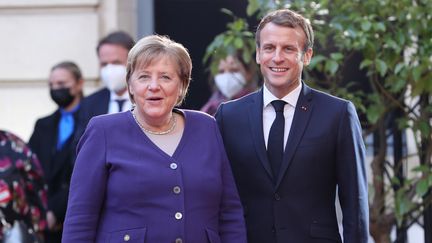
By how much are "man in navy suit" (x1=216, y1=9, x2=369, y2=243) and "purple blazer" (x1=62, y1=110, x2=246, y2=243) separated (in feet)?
1.31

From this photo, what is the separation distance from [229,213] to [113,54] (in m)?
2.73

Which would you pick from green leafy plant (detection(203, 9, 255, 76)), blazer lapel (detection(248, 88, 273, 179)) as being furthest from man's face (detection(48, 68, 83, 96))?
blazer lapel (detection(248, 88, 273, 179))

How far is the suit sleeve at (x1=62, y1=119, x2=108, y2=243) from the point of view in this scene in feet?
12.9

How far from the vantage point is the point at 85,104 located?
6.59 metres

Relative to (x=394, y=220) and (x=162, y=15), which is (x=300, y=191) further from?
(x=162, y=15)

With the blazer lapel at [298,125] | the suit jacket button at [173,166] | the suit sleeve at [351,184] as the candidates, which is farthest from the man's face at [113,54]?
the suit jacket button at [173,166]

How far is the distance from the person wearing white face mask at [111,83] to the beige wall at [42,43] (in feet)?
4.56

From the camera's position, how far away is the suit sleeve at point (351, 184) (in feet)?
14.5

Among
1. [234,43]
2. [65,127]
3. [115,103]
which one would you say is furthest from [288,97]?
[65,127]

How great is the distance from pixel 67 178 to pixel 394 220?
2275 millimetres

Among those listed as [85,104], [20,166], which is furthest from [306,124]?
[85,104]

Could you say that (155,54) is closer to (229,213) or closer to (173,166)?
(173,166)

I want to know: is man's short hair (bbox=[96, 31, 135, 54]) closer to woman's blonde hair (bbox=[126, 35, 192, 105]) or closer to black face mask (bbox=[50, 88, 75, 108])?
black face mask (bbox=[50, 88, 75, 108])

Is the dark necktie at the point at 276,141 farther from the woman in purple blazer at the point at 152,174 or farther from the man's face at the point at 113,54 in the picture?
the man's face at the point at 113,54
